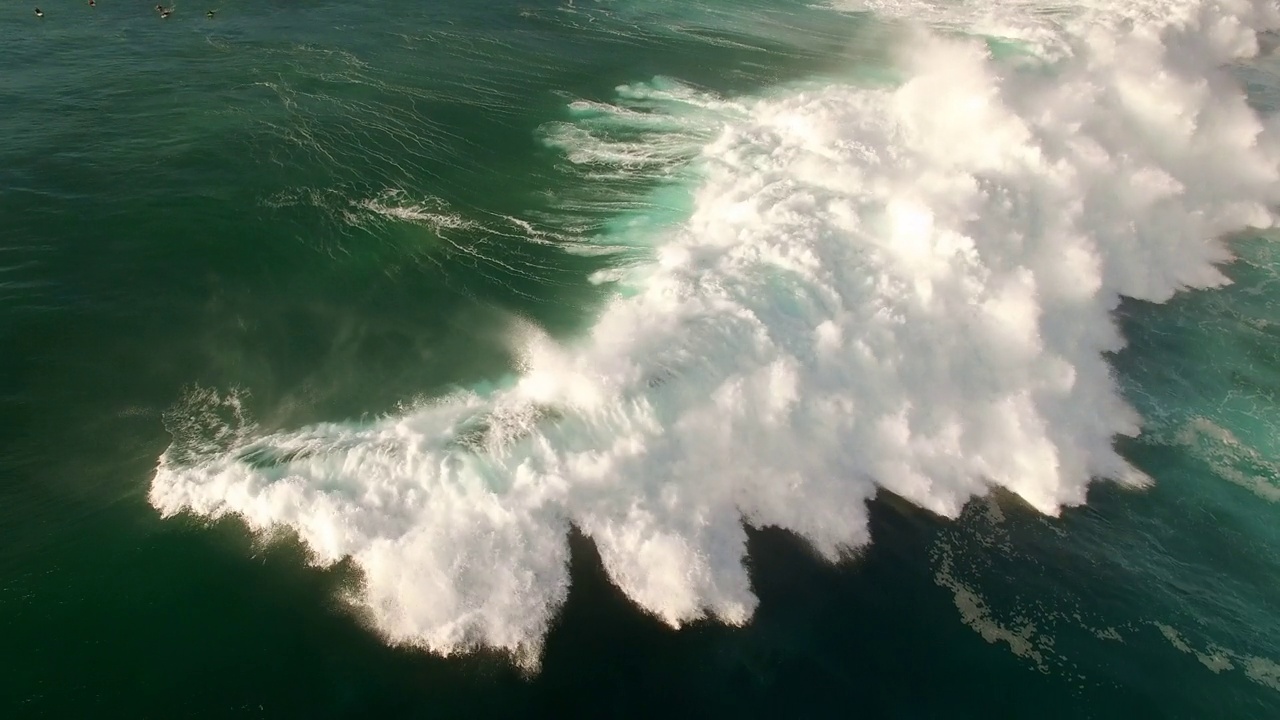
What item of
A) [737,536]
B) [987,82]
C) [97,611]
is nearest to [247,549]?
[97,611]

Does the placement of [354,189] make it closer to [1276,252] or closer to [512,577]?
[512,577]

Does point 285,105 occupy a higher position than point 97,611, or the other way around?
point 285,105

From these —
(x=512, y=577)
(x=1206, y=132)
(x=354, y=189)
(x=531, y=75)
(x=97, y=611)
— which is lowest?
(x=97, y=611)

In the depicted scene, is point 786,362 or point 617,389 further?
point 786,362

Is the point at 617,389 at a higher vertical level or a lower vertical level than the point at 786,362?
lower
